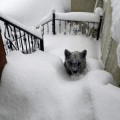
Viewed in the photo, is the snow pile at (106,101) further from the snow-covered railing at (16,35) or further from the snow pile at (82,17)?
the snow pile at (82,17)

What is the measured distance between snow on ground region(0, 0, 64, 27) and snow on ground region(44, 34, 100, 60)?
3.49 metres

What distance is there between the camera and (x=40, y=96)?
336 cm

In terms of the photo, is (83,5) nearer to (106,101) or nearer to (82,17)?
(82,17)

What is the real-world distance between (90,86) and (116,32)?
4.19ft

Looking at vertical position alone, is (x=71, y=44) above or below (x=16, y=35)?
below

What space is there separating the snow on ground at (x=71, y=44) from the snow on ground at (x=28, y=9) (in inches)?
137

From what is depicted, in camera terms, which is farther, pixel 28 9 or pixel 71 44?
pixel 28 9

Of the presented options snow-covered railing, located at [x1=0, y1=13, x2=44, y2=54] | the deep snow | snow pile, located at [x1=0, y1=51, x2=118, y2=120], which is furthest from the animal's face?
snow pile, located at [x1=0, y1=51, x2=118, y2=120]

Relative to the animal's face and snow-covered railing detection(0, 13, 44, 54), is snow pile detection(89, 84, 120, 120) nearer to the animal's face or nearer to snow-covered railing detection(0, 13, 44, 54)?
the animal's face

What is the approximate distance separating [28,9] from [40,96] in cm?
997

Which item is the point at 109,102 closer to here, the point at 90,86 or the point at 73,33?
the point at 90,86

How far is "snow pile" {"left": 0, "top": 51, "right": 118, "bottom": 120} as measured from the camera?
3.10 metres

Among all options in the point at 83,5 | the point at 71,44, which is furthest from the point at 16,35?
the point at 83,5

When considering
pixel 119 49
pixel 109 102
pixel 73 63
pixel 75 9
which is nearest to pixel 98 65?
pixel 73 63
